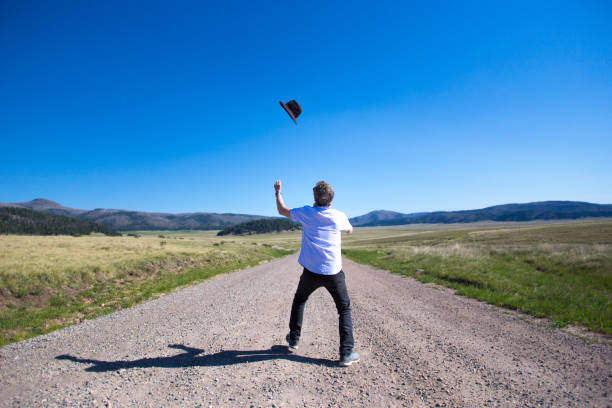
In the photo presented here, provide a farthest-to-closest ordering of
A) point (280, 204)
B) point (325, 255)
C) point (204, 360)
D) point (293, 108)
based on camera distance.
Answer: point (293, 108) → point (280, 204) → point (204, 360) → point (325, 255)

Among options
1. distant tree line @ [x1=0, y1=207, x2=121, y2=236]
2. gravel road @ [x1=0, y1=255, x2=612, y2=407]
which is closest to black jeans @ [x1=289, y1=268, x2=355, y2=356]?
gravel road @ [x1=0, y1=255, x2=612, y2=407]

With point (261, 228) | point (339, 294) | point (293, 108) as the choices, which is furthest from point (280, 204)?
point (261, 228)

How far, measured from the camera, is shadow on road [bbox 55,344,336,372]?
439cm

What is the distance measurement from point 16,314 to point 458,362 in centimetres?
1235

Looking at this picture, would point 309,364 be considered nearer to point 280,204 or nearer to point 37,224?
point 280,204

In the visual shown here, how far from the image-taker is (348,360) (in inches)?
169

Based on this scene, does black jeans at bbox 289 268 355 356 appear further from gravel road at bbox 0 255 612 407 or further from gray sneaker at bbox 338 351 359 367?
gravel road at bbox 0 255 612 407

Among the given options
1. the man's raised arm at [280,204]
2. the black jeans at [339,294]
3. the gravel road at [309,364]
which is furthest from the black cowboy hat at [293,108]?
the gravel road at [309,364]

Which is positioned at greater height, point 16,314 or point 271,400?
point 271,400

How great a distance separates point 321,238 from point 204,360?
2660 mm

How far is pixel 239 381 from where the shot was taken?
3801 mm

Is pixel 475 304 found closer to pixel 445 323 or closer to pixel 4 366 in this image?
pixel 445 323

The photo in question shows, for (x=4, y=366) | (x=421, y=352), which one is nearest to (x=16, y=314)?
(x=4, y=366)

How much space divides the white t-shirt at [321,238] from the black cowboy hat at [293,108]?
1.91 m
